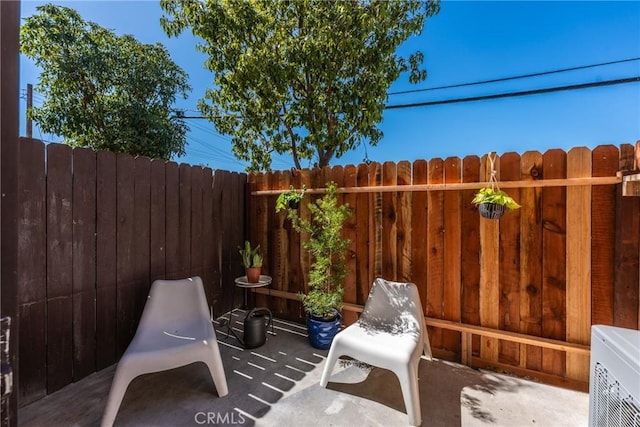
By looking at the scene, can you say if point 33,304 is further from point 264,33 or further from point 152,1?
point 152,1

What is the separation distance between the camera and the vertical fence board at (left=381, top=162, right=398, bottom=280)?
2.97m

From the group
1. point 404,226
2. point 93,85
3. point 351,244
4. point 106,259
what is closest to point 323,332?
point 351,244

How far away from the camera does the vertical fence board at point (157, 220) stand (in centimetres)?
282

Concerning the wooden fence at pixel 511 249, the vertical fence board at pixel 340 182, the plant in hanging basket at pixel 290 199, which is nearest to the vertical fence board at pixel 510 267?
the wooden fence at pixel 511 249

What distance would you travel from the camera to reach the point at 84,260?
2.29 meters

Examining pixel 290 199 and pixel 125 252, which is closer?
pixel 125 252

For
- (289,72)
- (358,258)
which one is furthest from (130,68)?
(358,258)

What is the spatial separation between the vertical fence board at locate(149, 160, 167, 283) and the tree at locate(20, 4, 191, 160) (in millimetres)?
3894

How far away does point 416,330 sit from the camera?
7.72ft

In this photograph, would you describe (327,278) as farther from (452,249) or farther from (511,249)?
(511,249)

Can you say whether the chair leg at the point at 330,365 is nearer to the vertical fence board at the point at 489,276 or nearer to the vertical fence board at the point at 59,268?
the vertical fence board at the point at 489,276

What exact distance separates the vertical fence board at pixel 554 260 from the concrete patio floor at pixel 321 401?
0.93 ft

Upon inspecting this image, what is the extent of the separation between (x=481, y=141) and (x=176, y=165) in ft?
18.5

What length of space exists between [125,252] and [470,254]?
324cm
